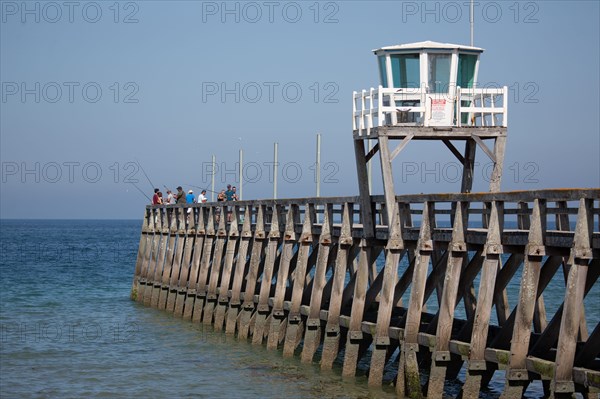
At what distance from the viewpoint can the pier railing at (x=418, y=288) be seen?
1400 cm

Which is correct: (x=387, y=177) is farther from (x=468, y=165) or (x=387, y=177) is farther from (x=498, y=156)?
(x=468, y=165)

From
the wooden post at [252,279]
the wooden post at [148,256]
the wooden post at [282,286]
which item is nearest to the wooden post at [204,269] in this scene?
the wooden post at [252,279]

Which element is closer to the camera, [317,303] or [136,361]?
[317,303]

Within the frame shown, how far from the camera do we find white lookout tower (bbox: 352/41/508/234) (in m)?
19.8

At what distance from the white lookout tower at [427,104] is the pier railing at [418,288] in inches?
47.6

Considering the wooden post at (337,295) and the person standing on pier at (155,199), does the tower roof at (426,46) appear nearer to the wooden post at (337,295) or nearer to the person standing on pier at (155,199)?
the wooden post at (337,295)

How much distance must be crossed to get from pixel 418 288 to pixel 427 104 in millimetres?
4481

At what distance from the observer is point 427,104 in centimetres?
2000

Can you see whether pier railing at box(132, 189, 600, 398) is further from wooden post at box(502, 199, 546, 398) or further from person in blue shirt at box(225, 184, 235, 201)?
person in blue shirt at box(225, 184, 235, 201)

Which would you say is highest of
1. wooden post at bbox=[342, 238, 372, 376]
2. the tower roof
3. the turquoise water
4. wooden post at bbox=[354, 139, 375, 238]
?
the tower roof

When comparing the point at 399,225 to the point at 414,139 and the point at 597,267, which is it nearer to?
the point at 414,139

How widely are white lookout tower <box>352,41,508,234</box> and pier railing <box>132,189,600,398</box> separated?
1209 millimetres

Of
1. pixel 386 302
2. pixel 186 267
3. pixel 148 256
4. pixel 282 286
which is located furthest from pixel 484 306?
pixel 148 256

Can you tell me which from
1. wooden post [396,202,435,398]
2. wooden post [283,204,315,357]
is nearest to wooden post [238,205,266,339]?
wooden post [283,204,315,357]
